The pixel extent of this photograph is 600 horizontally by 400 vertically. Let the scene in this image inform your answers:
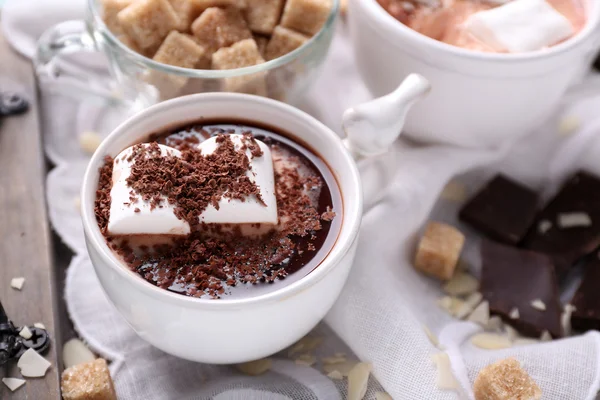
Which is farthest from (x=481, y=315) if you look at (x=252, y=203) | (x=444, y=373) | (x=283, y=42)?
(x=283, y=42)

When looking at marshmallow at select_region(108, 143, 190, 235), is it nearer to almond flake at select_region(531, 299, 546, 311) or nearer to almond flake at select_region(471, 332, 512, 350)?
almond flake at select_region(471, 332, 512, 350)

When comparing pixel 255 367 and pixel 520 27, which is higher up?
pixel 520 27

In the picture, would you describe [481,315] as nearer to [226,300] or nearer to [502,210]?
[502,210]

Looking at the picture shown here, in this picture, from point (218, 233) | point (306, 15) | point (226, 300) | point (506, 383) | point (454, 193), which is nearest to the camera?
point (226, 300)

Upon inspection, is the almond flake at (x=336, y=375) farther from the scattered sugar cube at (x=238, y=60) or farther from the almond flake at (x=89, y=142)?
the almond flake at (x=89, y=142)

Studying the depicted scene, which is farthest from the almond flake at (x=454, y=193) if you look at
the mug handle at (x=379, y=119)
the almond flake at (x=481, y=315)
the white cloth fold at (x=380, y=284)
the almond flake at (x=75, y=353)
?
the almond flake at (x=75, y=353)

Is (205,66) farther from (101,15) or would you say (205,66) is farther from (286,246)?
(286,246)
